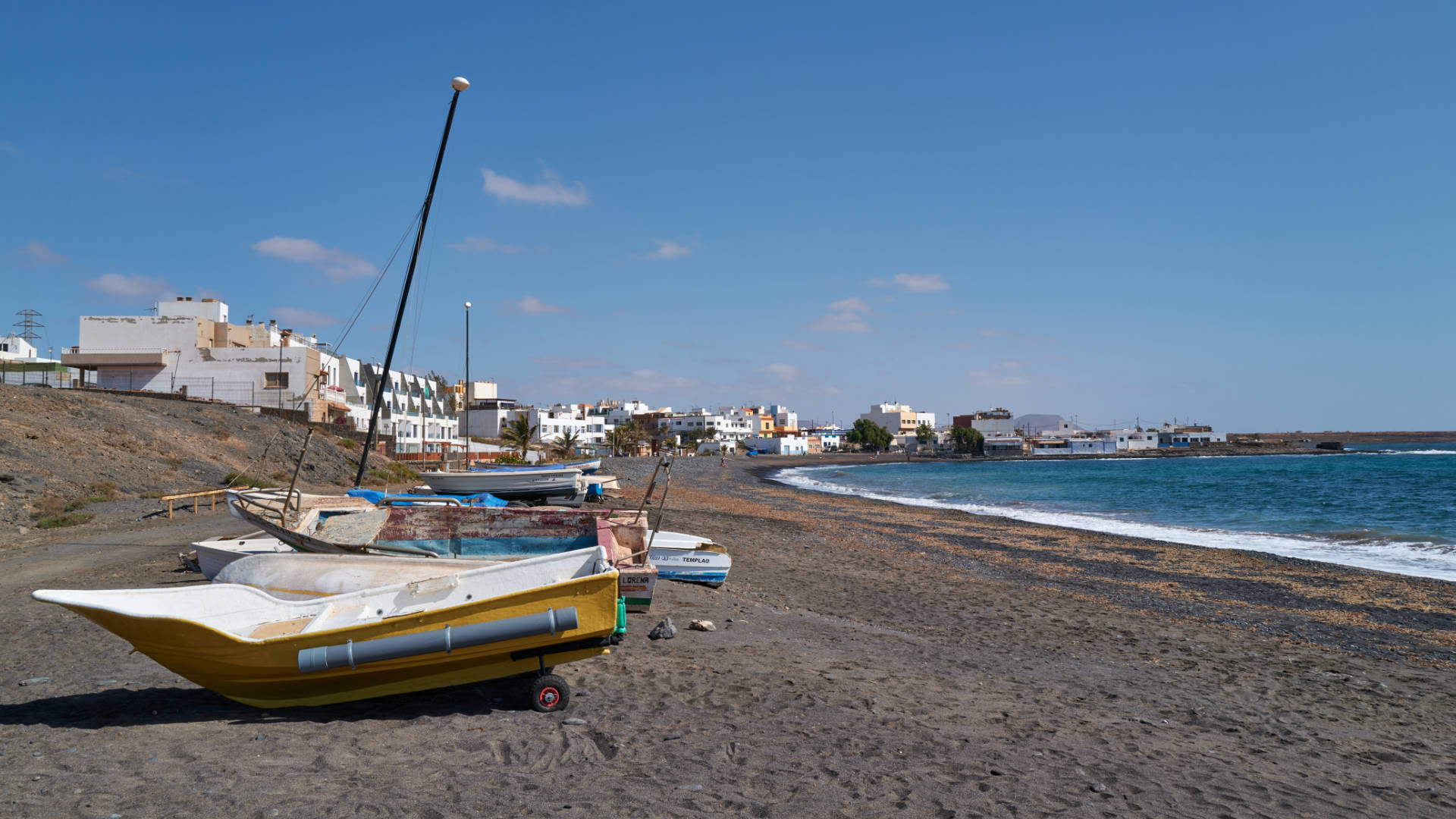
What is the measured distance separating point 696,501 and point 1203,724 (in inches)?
1212

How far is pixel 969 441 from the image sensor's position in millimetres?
157375

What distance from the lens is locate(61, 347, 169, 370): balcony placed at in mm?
47769

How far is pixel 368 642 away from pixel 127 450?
89.4 ft

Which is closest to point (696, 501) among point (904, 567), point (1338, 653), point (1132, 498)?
point (904, 567)

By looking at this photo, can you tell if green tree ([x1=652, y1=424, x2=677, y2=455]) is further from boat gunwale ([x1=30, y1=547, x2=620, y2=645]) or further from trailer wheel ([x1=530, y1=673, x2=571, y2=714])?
boat gunwale ([x1=30, y1=547, x2=620, y2=645])

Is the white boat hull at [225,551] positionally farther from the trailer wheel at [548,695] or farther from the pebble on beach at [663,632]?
the trailer wheel at [548,695]

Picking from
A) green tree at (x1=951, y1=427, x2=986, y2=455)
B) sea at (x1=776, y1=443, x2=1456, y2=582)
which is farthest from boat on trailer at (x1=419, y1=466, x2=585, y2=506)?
green tree at (x1=951, y1=427, x2=986, y2=455)

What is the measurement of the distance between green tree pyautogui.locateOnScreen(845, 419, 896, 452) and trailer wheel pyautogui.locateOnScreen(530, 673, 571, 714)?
167 meters

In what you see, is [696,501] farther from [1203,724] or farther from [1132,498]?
[1203,724]

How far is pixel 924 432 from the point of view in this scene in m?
170

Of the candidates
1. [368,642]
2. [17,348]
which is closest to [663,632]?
[368,642]

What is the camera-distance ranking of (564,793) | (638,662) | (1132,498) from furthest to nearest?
(1132,498) < (638,662) < (564,793)

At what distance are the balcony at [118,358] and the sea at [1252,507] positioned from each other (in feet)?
138

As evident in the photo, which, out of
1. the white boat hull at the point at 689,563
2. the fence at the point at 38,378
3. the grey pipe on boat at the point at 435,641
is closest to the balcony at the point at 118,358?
the fence at the point at 38,378
